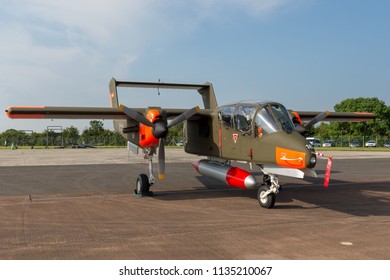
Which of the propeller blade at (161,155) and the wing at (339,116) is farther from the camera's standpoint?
the wing at (339,116)

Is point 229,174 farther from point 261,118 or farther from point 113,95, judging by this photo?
point 113,95

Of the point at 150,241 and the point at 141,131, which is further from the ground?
the point at 141,131

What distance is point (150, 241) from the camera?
6875mm

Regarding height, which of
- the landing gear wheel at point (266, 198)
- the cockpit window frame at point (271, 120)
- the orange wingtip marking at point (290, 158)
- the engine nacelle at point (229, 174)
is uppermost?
the cockpit window frame at point (271, 120)

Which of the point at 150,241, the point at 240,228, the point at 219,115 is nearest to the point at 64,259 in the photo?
the point at 150,241

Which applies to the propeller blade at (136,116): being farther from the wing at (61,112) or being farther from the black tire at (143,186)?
the black tire at (143,186)

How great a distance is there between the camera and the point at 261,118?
10.4 metres

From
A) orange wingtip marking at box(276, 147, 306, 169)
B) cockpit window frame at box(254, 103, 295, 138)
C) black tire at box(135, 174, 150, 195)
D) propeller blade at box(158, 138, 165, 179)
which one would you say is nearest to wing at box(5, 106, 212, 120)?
propeller blade at box(158, 138, 165, 179)

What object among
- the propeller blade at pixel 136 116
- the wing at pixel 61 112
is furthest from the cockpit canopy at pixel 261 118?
the wing at pixel 61 112

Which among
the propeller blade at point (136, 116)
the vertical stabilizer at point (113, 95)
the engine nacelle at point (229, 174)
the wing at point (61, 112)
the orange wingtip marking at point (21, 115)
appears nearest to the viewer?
the engine nacelle at point (229, 174)

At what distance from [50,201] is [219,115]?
6.43m

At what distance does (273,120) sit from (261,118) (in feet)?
1.30

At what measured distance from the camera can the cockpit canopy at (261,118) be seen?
33.0ft

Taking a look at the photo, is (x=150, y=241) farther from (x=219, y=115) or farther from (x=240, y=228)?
(x=219, y=115)
